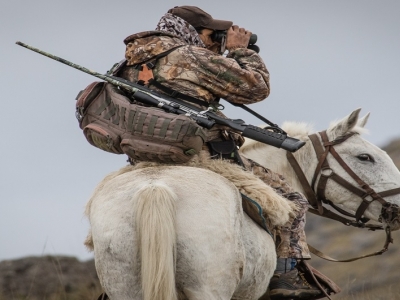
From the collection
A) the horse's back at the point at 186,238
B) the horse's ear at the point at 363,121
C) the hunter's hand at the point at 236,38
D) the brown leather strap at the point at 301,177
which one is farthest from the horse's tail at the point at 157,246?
the horse's ear at the point at 363,121

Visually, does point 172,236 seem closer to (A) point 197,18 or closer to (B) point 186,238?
(B) point 186,238

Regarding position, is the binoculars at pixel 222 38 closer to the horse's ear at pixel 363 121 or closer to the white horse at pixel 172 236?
the white horse at pixel 172 236

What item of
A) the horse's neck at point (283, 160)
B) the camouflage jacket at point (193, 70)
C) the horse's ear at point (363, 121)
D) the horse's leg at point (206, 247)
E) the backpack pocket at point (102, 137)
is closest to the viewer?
the horse's leg at point (206, 247)

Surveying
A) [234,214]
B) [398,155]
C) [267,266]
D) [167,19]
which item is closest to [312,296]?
[267,266]

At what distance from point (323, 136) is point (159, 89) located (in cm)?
223

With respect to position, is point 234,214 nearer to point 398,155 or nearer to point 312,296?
point 312,296

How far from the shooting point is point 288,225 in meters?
6.63

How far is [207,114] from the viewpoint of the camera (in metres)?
6.52

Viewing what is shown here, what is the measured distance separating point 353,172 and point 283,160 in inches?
27.3

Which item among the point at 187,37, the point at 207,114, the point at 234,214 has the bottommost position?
the point at 234,214

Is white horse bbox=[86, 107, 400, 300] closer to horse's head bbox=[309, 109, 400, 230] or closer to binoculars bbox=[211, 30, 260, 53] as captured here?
binoculars bbox=[211, 30, 260, 53]

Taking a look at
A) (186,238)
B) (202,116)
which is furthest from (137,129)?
(186,238)

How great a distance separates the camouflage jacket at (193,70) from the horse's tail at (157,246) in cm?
143

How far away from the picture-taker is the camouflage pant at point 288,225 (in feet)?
21.9
